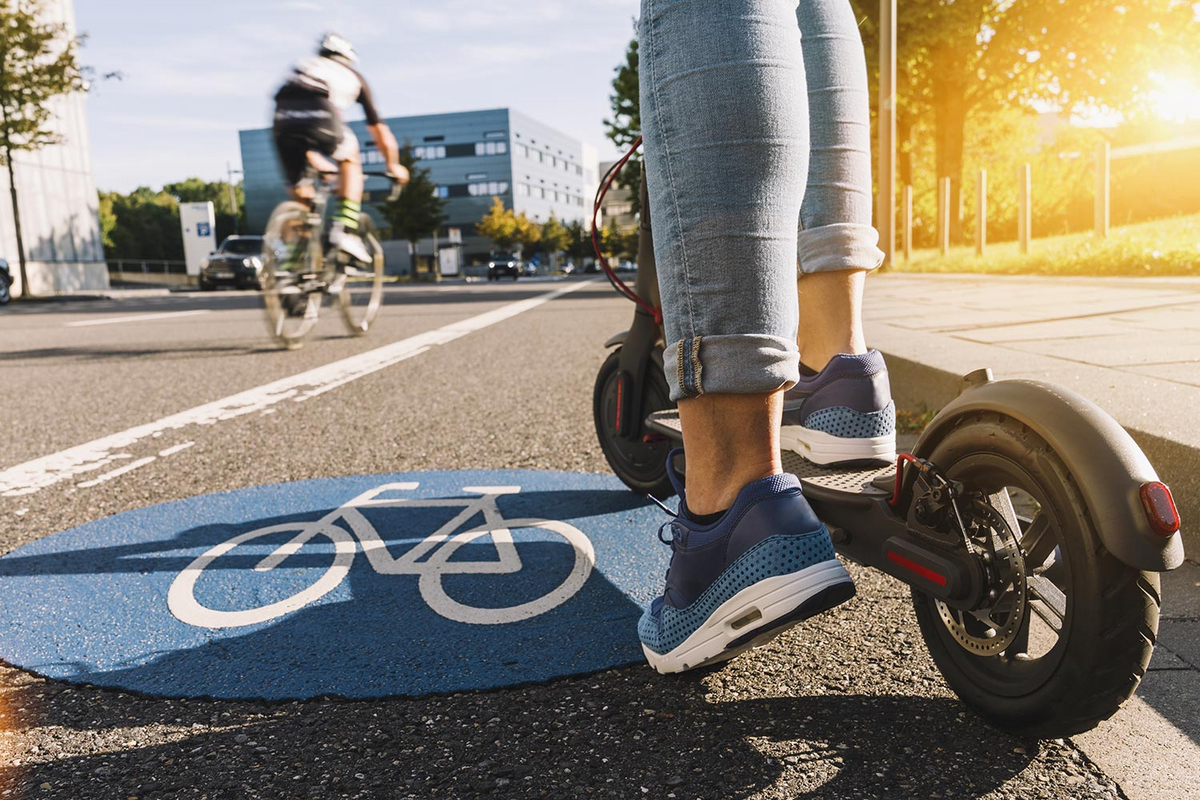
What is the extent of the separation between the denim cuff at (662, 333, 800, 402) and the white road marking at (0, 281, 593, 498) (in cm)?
267

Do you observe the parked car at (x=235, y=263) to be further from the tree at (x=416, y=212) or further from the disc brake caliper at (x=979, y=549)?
the tree at (x=416, y=212)

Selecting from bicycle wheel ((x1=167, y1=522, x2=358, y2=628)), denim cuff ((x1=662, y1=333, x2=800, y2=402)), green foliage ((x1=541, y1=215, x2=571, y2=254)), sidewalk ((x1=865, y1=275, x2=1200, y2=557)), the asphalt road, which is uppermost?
green foliage ((x1=541, y1=215, x2=571, y2=254))

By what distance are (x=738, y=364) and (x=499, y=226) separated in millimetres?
88219

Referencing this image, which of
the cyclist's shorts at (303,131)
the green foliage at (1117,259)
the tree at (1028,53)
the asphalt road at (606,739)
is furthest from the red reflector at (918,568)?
the tree at (1028,53)

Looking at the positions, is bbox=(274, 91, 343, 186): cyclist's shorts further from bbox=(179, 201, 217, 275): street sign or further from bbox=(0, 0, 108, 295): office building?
bbox=(179, 201, 217, 275): street sign

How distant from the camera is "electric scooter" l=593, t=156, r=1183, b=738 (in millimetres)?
1157

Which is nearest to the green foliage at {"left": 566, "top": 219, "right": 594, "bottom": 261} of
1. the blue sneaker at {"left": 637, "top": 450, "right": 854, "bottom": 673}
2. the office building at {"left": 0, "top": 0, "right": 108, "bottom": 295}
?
the office building at {"left": 0, "top": 0, "right": 108, "bottom": 295}

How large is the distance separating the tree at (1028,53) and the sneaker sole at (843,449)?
19.8 metres

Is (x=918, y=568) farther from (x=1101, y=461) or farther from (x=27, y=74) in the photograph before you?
(x=27, y=74)

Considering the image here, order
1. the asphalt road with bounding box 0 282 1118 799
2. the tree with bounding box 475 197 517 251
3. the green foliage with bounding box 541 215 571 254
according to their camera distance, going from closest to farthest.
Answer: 1. the asphalt road with bounding box 0 282 1118 799
2. the tree with bounding box 475 197 517 251
3. the green foliage with bounding box 541 215 571 254

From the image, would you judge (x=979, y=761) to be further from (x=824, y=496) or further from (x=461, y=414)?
(x=461, y=414)

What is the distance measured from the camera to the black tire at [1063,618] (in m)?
1.16

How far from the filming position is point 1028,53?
2225 centimetres

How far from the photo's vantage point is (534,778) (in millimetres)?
1266
